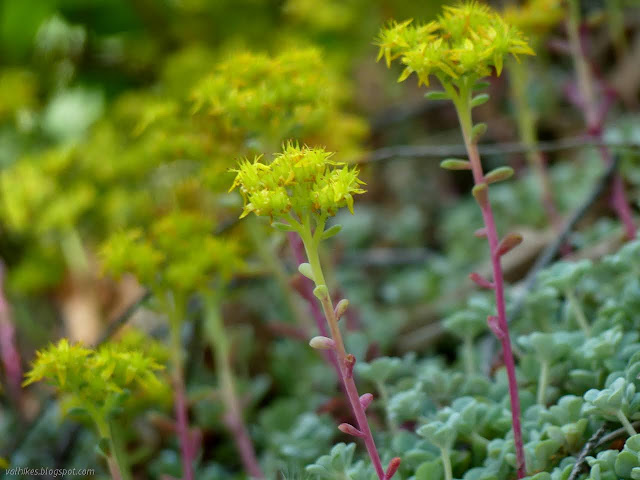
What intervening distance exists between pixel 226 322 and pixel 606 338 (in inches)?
45.8

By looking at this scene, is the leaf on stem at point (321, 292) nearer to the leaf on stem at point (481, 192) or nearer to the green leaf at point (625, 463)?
the leaf on stem at point (481, 192)

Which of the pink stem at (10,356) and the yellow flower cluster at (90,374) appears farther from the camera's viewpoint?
the pink stem at (10,356)

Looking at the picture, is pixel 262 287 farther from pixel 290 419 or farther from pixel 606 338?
pixel 606 338

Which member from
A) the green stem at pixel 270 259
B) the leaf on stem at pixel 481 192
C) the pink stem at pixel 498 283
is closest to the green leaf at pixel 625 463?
the pink stem at pixel 498 283

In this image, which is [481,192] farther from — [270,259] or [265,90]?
[270,259]

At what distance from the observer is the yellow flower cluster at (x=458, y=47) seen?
30.6 inches

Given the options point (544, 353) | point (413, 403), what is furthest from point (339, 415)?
point (544, 353)

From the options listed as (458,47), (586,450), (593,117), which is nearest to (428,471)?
(586,450)

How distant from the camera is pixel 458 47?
0.80 meters

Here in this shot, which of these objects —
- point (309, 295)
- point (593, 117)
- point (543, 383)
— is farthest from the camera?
point (593, 117)

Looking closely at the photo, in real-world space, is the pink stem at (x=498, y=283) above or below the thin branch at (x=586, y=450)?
above

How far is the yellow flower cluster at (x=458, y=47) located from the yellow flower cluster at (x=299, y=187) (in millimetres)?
163

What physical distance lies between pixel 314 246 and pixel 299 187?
7 cm

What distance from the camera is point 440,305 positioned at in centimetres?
174
